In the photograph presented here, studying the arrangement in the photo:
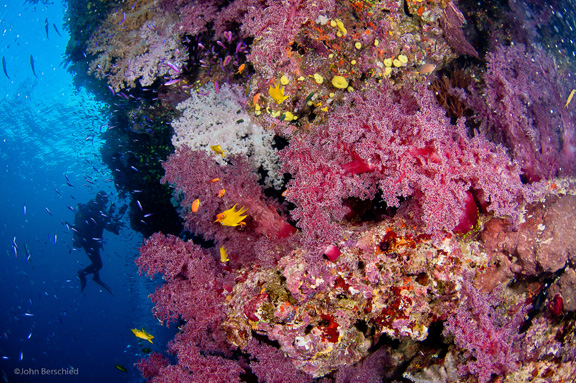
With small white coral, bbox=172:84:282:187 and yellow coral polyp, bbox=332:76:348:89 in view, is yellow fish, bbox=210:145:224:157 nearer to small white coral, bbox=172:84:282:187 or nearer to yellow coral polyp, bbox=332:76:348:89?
small white coral, bbox=172:84:282:187

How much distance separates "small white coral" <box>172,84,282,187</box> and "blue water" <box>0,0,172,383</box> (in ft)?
19.3

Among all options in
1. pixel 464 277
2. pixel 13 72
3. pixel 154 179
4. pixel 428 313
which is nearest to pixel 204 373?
pixel 428 313

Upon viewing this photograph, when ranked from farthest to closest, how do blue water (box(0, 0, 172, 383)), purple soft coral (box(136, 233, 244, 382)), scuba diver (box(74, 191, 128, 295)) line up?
1. blue water (box(0, 0, 172, 383))
2. scuba diver (box(74, 191, 128, 295))
3. purple soft coral (box(136, 233, 244, 382))

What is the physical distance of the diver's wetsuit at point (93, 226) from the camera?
440 inches

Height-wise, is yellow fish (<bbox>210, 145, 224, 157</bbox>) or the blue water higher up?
yellow fish (<bbox>210, 145, 224, 157</bbox>)

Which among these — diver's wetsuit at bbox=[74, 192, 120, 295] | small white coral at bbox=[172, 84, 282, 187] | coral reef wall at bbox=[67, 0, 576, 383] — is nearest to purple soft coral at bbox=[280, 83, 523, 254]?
coral reef wall at bbox=[67, 0, 576, 383]

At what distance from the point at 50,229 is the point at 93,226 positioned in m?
79.7

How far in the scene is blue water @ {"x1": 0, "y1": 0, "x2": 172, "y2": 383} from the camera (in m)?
Answer: 29.3

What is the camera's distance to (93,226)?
11758 mm

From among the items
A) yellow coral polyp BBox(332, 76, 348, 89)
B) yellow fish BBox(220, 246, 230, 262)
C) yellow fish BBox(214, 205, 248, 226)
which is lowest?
yellow fish BBox(220, 246, 230, 262)

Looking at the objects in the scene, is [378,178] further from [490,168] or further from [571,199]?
[571,199]

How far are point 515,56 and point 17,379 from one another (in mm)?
38006

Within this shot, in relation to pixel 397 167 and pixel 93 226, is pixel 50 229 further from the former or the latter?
pixel 397 167

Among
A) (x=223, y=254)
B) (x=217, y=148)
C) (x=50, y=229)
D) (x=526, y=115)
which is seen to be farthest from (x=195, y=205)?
(x=50, y=229)
